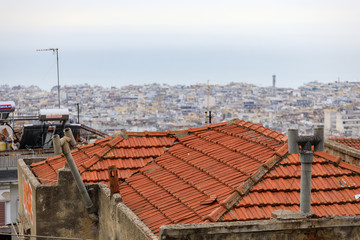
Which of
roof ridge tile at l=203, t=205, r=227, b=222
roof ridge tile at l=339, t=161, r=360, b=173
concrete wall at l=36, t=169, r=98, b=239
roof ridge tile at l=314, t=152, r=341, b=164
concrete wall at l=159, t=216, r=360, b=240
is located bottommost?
concrete wall at l=36, t=169, r=98, b=239

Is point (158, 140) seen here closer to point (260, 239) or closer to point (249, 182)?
point (249, 182)

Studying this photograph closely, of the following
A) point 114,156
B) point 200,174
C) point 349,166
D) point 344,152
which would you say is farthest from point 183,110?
point 349,166

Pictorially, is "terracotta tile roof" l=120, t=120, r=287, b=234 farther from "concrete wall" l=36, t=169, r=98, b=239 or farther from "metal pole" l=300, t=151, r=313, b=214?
"metal pole" l=300, t=151, r=313, b=214

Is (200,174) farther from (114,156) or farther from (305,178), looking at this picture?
(305,178)

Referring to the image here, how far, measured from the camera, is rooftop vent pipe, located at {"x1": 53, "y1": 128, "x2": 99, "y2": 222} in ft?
33.1

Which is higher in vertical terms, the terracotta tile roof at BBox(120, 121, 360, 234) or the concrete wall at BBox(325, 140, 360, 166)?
the concrete wall at BBox(325, 140, 360, 166)

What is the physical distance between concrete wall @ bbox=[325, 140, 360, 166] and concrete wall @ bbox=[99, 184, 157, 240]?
3797mm

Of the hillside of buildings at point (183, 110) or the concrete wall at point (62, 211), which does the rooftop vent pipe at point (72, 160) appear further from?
the hillside of buildings at point (183, 110)

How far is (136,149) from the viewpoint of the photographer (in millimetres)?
12797

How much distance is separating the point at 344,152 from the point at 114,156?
408cm

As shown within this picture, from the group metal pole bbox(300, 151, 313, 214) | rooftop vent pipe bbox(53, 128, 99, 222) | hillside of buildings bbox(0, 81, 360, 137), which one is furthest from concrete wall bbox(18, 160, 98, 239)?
hillside of buildings bbox(0, 81, 360, 137)

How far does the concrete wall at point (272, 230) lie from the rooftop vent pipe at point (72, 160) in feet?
11.0

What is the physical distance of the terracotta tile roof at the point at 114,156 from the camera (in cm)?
1208

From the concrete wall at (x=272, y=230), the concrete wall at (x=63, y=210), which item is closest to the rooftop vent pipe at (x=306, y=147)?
the concrete wall at (x=272, y=230)
